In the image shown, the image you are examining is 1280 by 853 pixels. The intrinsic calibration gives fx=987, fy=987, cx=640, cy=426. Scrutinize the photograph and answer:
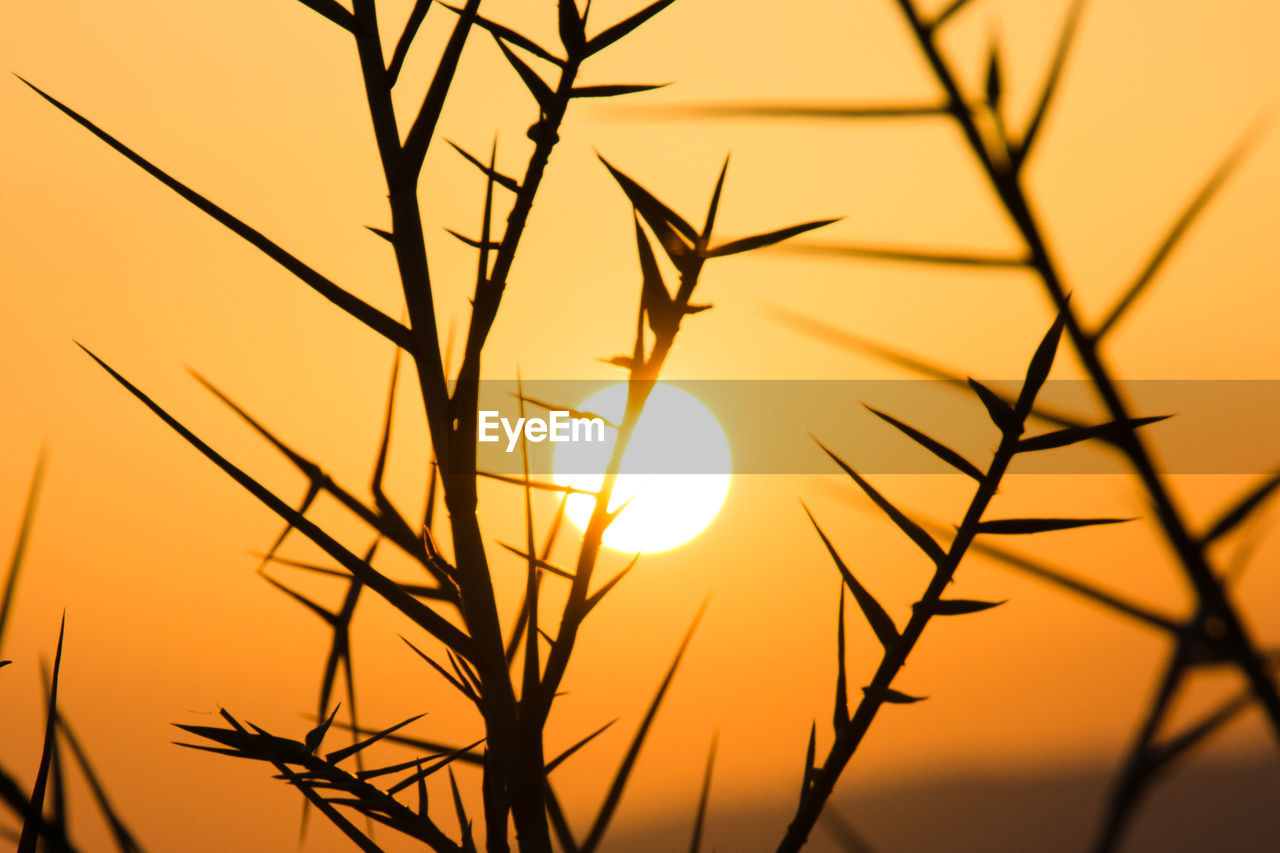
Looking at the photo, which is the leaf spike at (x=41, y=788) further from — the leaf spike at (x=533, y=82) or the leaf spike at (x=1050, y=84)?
the leaf spike at (x=1050, y=84)

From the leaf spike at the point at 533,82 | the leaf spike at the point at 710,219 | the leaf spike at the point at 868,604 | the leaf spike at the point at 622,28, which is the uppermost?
the leaf spike at the point at 622,28

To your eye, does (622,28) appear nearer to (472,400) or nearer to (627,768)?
(472,400)

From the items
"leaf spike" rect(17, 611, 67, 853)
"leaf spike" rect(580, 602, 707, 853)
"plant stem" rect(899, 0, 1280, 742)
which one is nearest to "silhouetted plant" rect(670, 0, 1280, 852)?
"plant stem" rect(899, 0, 1280, 742)

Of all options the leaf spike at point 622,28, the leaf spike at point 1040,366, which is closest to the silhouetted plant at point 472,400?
the leaf spike at point 622,28

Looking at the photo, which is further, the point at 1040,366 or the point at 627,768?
the point at 627,768

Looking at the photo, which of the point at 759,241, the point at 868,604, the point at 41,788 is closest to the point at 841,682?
the point at 868,604

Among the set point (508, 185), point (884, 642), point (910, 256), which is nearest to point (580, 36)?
point (508, 185)

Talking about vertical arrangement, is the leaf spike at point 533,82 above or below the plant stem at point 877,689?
above

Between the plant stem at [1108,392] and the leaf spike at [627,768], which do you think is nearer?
the plant stem at [1108,392]

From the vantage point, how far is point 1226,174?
1.45 ft

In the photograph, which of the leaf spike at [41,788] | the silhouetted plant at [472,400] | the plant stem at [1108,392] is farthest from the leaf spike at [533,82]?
the leaf spike at [41,788]

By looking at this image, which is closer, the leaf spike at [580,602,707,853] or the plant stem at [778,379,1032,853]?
the plant stem at [778,379,1032,853]

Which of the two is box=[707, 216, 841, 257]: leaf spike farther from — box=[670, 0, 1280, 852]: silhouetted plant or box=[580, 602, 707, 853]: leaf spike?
box=[580, 602, 707, 853]: leaf spike

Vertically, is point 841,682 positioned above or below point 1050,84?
below
